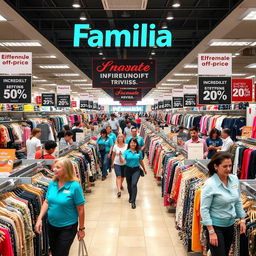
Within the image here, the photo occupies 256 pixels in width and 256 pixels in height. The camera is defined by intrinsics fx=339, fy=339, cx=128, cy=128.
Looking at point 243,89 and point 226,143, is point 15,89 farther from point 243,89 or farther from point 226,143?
point 243,89

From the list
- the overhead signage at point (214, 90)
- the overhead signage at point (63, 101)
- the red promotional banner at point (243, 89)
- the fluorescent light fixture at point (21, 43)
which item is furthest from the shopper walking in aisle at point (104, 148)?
the overhead signage at point (63, 101)

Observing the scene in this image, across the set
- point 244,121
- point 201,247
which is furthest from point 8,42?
point 201,247

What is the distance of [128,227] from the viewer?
6.38m

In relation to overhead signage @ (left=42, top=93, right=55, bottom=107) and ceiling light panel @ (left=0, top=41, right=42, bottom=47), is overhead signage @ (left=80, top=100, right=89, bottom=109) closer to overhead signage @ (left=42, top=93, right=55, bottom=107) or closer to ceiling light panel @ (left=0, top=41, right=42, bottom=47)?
overhead signage @ (left=42, top=93, right=55, bottom=107)

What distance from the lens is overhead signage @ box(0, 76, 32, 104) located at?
9.07 meters

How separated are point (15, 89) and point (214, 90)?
5.35 m

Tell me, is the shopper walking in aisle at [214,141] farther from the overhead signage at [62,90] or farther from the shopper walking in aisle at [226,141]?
the overhead signage at [62,90]

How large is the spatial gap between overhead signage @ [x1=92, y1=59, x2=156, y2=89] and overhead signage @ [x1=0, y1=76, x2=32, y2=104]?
1.97 meters

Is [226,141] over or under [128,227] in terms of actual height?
over

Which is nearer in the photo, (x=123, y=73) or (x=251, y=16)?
(x=251, y=16)

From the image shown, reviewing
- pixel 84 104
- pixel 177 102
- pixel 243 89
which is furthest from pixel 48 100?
pixel 243 89

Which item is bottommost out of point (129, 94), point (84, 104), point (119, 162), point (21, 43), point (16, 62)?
point (119, 162)

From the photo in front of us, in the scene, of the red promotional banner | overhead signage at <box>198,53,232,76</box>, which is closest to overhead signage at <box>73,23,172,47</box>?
overhead signage at <box>198,53,232,76</box>

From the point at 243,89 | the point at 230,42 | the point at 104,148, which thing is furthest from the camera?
the point at 243,89
